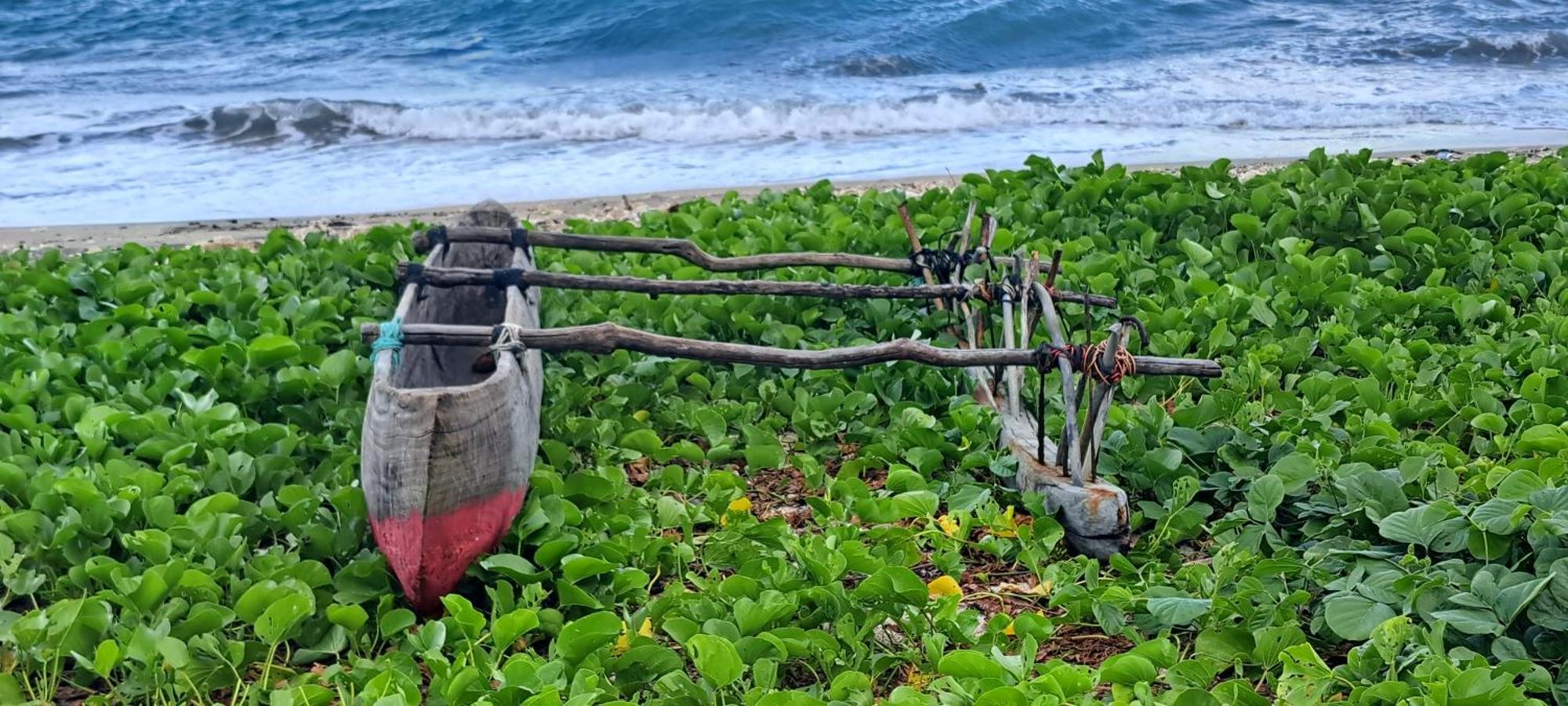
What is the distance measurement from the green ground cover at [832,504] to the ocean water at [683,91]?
146 inches

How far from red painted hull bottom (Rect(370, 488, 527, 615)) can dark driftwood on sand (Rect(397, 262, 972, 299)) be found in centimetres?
118

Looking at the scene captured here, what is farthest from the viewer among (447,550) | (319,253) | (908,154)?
(908,154)

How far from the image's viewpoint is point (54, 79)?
11.7 meters

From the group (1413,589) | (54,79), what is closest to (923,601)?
(1413,589)

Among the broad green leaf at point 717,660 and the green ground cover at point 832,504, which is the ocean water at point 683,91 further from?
the broad green leaf at point 717,660

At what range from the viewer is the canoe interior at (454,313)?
323 cm

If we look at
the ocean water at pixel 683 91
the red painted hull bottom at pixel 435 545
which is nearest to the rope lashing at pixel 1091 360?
the red painted hull bottom at pixel 435 545

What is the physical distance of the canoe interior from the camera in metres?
3.23

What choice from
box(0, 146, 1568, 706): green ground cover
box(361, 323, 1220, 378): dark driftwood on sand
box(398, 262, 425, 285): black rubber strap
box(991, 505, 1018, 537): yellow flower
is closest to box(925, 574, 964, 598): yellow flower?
box(0, 146, 1568, 706): green ground cover

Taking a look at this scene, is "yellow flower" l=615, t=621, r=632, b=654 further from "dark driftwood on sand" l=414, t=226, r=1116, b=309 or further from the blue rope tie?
"dark driftwood on sand" l=414, t=226, r=1116, b=309

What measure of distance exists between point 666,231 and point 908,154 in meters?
4.00

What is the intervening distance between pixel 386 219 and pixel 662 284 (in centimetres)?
325

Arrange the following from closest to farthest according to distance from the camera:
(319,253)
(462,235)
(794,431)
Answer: (794,431)
(462,235)
(319,253)

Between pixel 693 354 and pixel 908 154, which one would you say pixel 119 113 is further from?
pixel 693 354
